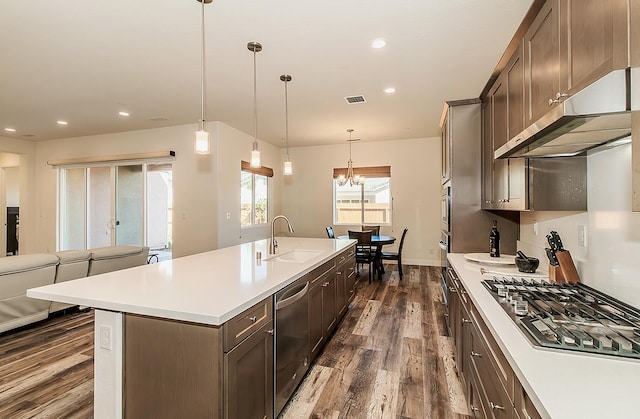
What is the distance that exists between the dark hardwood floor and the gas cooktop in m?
0.97

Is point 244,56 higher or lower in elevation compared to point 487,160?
higher

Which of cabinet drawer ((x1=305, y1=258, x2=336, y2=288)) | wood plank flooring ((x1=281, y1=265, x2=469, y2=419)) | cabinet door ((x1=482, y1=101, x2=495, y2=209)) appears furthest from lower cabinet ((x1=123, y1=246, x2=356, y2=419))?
cabinet door ((x1=482, y1=101, x2=495, y2=209))

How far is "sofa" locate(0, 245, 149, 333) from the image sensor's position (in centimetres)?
296

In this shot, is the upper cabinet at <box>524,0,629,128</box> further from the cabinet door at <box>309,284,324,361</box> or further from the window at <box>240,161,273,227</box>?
the window at <box>240,161,273,227</box>

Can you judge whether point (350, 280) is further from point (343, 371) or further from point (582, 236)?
point (582, 236)

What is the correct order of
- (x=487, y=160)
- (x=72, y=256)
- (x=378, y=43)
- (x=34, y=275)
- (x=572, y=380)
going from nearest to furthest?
(x=572, y=380) < (x=378, y=43) < (x=34, y=275) < (x=487, y=160) < (x=72, y=256)

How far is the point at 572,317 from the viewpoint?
1.26 meters

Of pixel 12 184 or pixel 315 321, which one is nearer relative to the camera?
pixel 315 321

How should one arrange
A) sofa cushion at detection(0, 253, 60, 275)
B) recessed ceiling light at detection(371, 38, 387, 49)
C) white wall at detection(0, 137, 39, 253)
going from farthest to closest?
white wall at detection(0, 137, 39, 253), sofa cushion at detection(0, 253, 60, 275), recessed ceiling light at detection(371, 38, 387, 49)

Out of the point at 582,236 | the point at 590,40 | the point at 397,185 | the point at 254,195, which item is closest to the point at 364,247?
the point at 397,185

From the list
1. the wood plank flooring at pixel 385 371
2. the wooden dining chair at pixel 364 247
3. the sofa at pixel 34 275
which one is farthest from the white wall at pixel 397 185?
the sofa at pixel 34 275

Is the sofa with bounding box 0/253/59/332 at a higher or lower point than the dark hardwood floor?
higher

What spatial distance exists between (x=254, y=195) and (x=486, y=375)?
5.94 meters

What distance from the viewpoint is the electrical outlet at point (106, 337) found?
1482 millimetres
